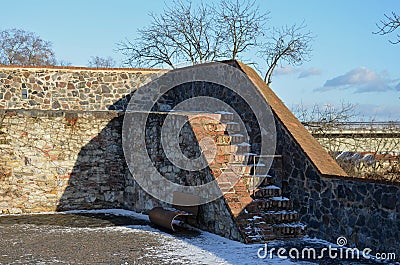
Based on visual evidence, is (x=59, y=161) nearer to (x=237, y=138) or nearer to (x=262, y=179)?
(x=237, y=138)

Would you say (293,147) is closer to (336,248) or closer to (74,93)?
(336,248)

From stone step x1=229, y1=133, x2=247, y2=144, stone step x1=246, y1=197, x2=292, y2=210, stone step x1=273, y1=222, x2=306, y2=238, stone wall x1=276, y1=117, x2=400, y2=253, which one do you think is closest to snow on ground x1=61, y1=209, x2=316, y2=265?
stone step x1=273, y1=222, x2=306, y2=238

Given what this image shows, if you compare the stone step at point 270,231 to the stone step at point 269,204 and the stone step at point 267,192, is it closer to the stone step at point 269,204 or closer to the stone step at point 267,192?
the stone step at point 269,204

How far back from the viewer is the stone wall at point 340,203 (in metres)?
6.35

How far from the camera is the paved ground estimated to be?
642 cm

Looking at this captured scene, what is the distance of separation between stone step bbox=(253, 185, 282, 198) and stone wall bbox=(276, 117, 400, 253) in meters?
0.12

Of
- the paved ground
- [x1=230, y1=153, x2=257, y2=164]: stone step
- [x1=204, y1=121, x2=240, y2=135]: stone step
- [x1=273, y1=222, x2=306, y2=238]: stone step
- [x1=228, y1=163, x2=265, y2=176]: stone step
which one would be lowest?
the paved ground

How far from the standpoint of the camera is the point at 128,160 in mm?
11070

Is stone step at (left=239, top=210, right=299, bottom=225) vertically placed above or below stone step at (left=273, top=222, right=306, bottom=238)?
above

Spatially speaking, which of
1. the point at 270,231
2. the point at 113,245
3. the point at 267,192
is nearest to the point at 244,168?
the point at 267,192

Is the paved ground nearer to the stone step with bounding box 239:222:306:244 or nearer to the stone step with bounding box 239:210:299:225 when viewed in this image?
the stone step with bounding box 239:222:306:244

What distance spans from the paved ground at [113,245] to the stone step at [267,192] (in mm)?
964

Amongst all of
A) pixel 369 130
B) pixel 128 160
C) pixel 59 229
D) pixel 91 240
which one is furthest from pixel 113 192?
pixel 369 130

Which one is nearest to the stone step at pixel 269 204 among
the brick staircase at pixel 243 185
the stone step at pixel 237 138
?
the brick staircase at pixel 243 185
